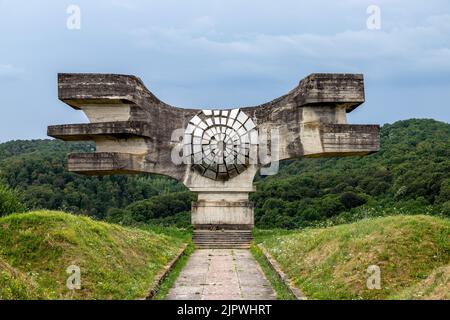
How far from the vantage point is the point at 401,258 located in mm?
11117

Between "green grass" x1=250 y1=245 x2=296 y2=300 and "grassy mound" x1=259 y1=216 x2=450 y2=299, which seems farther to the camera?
"green grass" x1=250 y1=245 x2=296 y2=300

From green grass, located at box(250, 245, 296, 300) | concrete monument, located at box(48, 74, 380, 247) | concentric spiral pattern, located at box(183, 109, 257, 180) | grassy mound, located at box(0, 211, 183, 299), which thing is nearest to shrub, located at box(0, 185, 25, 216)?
concrete monument, located at box(48, 74, 380, 247)

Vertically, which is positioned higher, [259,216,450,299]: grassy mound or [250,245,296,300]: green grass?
[259,216,450,299]: grassy mound

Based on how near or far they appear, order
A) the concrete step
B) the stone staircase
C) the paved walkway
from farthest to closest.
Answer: the stone staircase < the concrete step < the paved walkway

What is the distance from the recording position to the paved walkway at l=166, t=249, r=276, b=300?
11.1m

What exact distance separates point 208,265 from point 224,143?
637cm

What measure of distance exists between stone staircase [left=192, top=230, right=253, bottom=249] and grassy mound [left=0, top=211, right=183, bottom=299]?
539cm

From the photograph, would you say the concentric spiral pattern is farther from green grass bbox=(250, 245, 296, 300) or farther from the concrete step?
green grass bbox=(250, 245, 296, 300)

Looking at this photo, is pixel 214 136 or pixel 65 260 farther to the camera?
pixel 214 136

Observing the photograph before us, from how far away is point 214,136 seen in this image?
21.0 m

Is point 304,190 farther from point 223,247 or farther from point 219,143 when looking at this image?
point 223,247

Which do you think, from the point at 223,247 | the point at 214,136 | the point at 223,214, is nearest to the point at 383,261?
the point at 223,247

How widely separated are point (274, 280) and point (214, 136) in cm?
899
